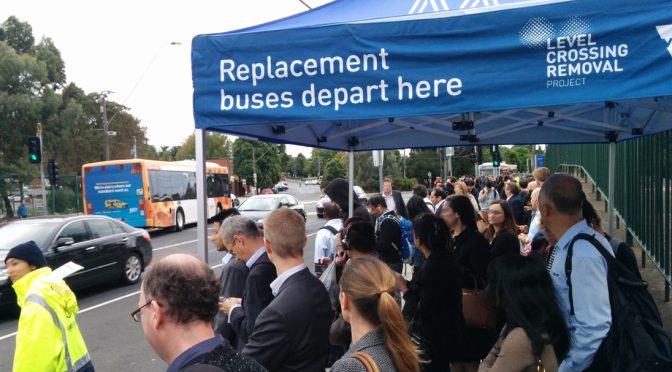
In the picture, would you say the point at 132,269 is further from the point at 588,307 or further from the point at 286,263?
the point at 588,307

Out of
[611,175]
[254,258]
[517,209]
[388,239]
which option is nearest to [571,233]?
[254,258]

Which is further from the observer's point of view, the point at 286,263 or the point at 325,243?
the point at 325,243

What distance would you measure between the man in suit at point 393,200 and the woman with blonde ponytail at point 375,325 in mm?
7546

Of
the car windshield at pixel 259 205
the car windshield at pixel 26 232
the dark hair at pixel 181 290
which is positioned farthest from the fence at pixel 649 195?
the car windshield at pixel 259 205

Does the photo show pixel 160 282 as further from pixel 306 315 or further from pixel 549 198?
pixel 549 198

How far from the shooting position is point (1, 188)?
24875 millimetres

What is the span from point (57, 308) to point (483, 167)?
181ft

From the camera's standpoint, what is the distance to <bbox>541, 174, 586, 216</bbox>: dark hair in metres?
2.70

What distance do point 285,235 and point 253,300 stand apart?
51 centimetres

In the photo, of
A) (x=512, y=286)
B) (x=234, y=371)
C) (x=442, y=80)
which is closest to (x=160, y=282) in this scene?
(x=234, y=371)

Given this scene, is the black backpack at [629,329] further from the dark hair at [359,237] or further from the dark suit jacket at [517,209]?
the dark suit jacket at [517,209]

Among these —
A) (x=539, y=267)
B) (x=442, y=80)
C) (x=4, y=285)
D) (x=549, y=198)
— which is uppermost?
(x=442, y=80)

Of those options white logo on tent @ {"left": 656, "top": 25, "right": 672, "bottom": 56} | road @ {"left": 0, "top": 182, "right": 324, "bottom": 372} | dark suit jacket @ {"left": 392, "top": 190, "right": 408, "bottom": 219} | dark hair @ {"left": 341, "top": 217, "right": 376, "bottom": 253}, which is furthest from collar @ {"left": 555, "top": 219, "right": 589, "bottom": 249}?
dark suit jacket @ {"left": 392, "top": 190, "right": 408, "bottom": 219}

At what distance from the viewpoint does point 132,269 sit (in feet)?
36.5
